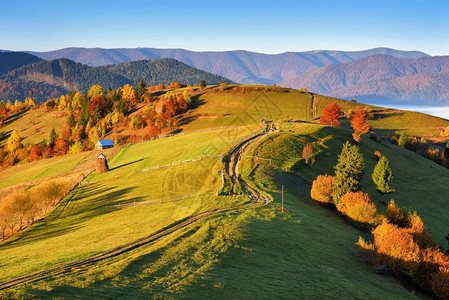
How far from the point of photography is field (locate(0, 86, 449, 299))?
23.0 meters

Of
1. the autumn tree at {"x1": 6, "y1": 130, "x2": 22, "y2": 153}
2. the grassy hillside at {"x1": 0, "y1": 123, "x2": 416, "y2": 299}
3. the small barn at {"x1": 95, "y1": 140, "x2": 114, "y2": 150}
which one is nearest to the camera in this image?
the grassy hillside at {"x1": 0, "y1": 123, "x2": 416, "y2": 299}

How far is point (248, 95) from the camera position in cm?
17388

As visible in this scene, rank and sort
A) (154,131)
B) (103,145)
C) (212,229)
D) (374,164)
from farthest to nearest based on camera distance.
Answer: (154,131) < (103,145) < (374,164) < (212,229)

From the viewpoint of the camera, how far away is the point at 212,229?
110 feet

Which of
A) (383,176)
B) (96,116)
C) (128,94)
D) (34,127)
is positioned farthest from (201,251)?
(34,127)

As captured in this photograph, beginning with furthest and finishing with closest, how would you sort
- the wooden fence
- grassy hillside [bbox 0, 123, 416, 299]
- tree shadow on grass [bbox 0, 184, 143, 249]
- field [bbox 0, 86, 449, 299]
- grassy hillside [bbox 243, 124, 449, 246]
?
grassy hillside [bbox 243, 124, 449, 246] < the wooden fence < tree shadow on grass [bbox 0, 184, 143, 249] < field [bbox 0, 86, 449, 299] < grassy hillside [bbox 0, 123, 416, 299]

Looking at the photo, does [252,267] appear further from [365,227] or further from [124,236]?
[365,227]

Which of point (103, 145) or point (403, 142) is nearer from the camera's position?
point (403, 142)

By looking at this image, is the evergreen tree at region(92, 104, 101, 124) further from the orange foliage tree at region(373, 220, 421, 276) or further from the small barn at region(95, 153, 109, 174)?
the orange foliage tree at region(373, 220, 421, 276)

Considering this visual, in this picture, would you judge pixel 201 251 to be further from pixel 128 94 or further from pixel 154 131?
pixel 128 94

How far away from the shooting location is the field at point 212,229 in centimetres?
2303

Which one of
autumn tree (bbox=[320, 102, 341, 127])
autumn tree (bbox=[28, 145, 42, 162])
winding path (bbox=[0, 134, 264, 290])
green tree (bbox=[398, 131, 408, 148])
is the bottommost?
autumn tree (bbox=[28, 145, 42, 162])

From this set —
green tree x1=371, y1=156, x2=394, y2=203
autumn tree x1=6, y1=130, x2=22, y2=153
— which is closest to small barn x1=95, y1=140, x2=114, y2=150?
autumn tree x1=6, y1=130, x2=22, y2=153

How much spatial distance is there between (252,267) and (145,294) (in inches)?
388
